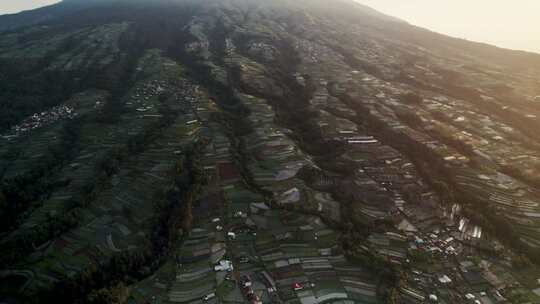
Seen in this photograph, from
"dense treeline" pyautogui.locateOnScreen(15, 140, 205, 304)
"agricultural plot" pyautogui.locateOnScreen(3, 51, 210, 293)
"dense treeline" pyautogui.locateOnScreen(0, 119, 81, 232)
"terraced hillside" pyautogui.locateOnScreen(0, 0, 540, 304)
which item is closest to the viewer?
"dense treeline" pyautogui.locateOnScreen(15, 140, 205, 304)

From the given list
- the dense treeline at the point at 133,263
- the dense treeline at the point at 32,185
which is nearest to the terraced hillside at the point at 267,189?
the dense treeline at the point at 133,263

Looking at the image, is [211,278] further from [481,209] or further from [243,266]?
[481,209]

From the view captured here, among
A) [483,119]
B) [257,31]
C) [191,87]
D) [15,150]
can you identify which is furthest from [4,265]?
[257,31]

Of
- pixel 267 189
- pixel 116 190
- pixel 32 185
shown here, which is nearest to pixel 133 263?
pixel 116 190

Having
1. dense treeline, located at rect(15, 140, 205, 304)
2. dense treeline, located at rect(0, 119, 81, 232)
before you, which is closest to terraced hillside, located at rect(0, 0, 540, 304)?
dense treeline, located at rect(15, 140, 205, 304)

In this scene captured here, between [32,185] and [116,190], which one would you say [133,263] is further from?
[32,185]

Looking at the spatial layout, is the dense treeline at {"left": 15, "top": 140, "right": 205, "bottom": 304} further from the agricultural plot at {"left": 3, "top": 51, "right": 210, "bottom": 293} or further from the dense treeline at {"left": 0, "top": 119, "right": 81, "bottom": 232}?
the dense treeline at {"left": 0, "top": 119, "right": 81, "bottom": 232}

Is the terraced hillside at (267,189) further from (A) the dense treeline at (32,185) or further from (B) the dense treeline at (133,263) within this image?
(A) the dense treeline at (32,185)

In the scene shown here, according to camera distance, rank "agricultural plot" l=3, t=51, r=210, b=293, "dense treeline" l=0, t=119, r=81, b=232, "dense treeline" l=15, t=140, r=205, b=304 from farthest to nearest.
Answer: "dense treeline" l=0, t=119, r=81, b=232
"agricultural plot" l=3, t=51, r=210, b=293
"dense treeline" l=15, t=140, r=205, b=304
